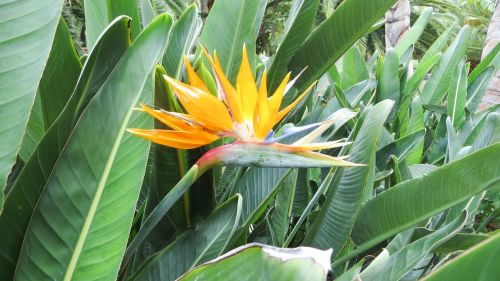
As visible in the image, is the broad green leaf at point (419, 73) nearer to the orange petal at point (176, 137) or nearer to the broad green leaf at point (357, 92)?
the broad green leaf at point (357, 92)

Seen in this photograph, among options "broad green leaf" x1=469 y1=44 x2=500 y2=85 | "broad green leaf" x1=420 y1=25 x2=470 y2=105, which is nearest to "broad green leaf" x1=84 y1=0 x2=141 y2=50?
"broad green leaf" x1=420 y1=25 x2=470 y2=105

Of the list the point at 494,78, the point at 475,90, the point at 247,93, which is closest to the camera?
the point at 247,93

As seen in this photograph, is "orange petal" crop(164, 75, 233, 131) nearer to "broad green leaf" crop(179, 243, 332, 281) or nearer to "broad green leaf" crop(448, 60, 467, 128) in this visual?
"broad green leaf" crop(179, 243, 332, 281)

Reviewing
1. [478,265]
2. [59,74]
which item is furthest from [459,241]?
[59,74]

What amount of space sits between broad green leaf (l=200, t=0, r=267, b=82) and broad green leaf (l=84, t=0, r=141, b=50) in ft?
0.56

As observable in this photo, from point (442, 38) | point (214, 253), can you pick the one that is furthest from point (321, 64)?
point (442, 38)

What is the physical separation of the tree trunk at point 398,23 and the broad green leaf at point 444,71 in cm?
185

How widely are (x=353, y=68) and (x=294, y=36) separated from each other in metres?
0.58

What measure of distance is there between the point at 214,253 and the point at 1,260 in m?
0.23

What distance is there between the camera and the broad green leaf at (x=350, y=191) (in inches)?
A: 25.9

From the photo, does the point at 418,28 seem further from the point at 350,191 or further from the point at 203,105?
the point at 203,105

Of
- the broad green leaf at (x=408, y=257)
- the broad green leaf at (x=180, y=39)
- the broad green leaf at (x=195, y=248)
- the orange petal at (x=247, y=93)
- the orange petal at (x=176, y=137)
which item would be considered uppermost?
the broad green leaf at (x=180, y=39)

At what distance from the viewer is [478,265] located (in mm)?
258

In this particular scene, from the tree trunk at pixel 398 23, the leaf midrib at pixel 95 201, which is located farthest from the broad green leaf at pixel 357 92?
the tree trunk at pixel 398 23
